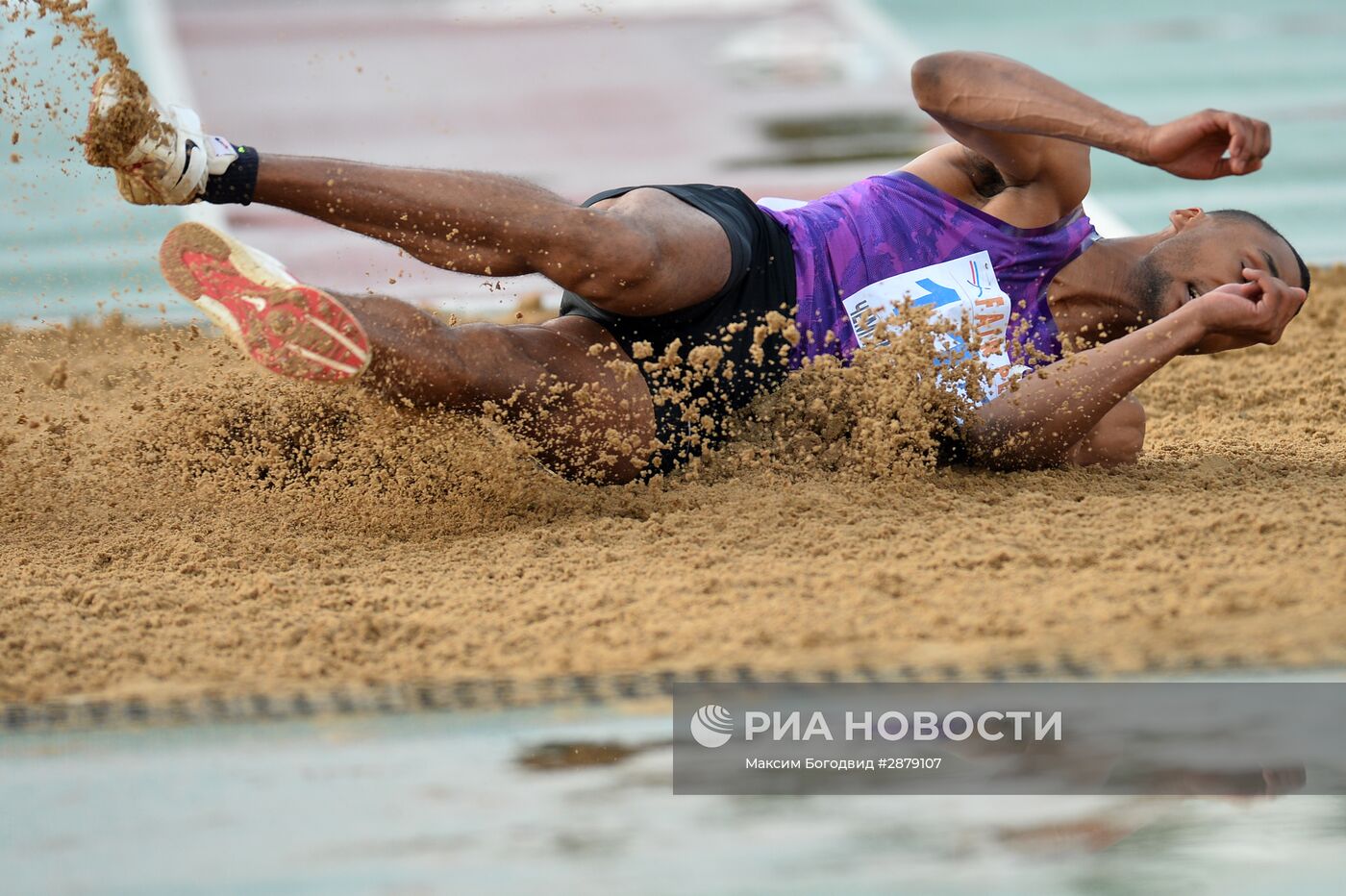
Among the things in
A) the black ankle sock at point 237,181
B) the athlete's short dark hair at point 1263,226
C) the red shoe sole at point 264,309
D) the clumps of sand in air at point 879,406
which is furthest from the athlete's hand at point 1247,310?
the black ankle sock at point 237,181

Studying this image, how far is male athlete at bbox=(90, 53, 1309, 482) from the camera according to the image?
2266 mm

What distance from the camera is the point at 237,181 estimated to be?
2.23m

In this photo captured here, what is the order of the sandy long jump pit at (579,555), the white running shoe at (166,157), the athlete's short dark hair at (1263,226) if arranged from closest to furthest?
1. the sandy long jump pit at (579,555)
2. the white running shoe at (166,157)
3. the athlete's short dark hair at (1263,226)

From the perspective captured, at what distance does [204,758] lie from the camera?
1812 mm

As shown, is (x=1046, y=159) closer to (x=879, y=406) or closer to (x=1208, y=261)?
(x=1208, y=261)

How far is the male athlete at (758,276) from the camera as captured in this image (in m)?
2.27

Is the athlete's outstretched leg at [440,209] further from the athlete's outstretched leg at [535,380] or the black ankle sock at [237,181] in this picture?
the athlete's outstretched leg at [535,380]

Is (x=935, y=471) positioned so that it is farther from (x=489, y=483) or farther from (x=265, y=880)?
(x=265, y=880)

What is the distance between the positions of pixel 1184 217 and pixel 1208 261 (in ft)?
0.53

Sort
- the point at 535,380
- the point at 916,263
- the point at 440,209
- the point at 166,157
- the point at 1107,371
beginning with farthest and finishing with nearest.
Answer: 1. the point at 916,263
2. the point at 1107,371
3. the point at 535,380
4. the point at 440,209
5. the point at 166,157

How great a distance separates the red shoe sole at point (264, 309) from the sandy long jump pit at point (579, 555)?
0.87 ft

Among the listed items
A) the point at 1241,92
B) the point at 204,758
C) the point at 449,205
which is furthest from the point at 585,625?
the point at 1241,92

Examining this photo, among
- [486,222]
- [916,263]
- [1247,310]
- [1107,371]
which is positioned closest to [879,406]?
[916,263]

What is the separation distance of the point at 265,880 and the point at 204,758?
32 cm
